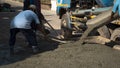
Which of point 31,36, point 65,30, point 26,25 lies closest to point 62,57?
point 31,36

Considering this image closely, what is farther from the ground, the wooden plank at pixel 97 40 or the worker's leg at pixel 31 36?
the worker's leg at pixel 31 36

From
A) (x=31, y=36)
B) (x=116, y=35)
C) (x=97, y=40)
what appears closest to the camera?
(x=31, y=36)

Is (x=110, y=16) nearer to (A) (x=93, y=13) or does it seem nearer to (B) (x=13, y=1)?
(A) (x=93, y=13)

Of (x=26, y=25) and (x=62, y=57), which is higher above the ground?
(x=26, y=25)

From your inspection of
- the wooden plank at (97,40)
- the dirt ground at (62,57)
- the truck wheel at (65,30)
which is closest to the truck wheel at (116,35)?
the wooden plank at (97,40)

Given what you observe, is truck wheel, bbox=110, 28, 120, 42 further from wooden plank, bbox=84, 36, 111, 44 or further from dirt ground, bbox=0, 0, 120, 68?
dirt ground, bbox=0, 0, 120, 68

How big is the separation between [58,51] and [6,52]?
1626 millimetres

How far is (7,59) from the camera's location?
10.4m

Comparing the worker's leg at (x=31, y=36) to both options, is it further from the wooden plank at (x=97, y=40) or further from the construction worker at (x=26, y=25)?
the wooden plank at (x=97, y=40)

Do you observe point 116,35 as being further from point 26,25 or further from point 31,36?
point 26,25

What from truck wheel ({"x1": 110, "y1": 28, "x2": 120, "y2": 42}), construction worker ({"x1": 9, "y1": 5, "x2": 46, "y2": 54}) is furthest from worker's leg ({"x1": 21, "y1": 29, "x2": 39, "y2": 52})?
truck wheel ({"x1": 110, "y1": 28, "x2": 120, "y2": 42})

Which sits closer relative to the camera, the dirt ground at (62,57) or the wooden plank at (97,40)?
the dirt ground at (62,57)

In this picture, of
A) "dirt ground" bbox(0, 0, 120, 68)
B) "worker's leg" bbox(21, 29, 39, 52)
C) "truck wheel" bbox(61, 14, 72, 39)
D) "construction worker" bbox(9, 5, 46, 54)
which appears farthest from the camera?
"truck wheel" bbox(61, 14, 72, 39)

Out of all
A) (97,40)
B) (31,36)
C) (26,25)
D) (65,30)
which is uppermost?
(26,25)
